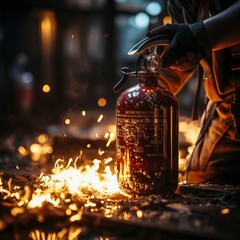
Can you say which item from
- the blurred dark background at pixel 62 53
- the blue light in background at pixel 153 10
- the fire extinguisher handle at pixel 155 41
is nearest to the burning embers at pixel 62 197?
the fire extinguisher handle at pixel 155 41

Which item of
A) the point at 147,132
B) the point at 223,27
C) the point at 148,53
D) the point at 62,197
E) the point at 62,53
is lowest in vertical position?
the point at 62,197

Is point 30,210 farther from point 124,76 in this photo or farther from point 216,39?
point 216,39

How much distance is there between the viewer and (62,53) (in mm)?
16422

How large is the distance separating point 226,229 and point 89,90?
14.2 meters

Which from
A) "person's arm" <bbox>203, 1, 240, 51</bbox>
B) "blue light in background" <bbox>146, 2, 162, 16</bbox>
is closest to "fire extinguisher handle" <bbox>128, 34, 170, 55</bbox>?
"person's arm" <bbox>203, 1, 240, 51</bbox>

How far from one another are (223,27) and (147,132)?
76 cm

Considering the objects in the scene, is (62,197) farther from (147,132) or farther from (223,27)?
(223,27)

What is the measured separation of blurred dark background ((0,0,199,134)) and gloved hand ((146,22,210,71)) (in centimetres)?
1169

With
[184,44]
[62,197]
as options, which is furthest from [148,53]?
[62,197]

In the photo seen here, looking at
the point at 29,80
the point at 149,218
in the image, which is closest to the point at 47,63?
the point at 29,80

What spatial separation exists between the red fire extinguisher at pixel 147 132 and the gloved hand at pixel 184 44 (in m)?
0.06

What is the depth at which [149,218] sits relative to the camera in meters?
2.69

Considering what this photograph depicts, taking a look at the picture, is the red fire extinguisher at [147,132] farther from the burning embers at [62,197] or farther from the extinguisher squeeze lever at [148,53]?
the burning embers at [62,197]

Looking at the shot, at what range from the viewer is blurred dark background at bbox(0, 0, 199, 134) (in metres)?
15.5
